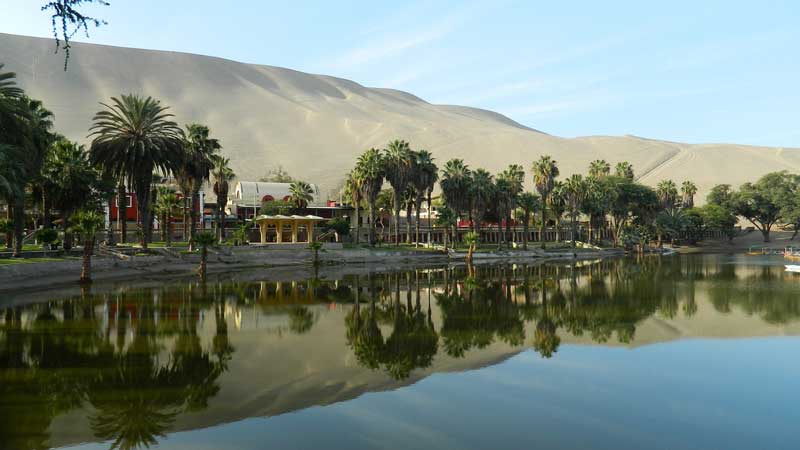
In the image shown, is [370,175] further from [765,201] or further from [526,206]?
[765,201]

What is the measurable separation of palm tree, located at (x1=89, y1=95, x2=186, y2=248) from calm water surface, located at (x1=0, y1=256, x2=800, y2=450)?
23539 millimetres

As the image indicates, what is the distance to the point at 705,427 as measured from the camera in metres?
13.0

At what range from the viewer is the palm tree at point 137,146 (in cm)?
5497

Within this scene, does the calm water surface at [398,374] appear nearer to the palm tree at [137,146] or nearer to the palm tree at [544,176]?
the palm tree at [137,146]

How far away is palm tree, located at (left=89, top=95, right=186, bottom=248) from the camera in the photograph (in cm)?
5497

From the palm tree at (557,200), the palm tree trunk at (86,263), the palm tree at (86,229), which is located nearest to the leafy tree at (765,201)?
the palm tree at (557,200)

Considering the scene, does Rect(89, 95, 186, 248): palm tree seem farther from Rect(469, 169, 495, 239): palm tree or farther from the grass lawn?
Rect(469, 169, 495, 239): palm tree

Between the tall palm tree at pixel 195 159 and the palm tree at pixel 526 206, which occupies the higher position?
the tall palm tree at pixel 195 159


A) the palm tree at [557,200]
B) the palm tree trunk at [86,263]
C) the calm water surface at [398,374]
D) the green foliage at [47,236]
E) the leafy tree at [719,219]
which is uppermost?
the palm tree at [557,200]

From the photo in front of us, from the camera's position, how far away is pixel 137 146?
182 ft

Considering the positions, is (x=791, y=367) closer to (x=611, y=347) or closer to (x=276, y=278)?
(x=611, y=347)

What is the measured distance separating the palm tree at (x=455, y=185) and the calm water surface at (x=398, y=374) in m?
51.1

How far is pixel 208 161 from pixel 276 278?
19333 millimetres

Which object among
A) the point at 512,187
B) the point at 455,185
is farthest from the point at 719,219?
the point at 455,185
